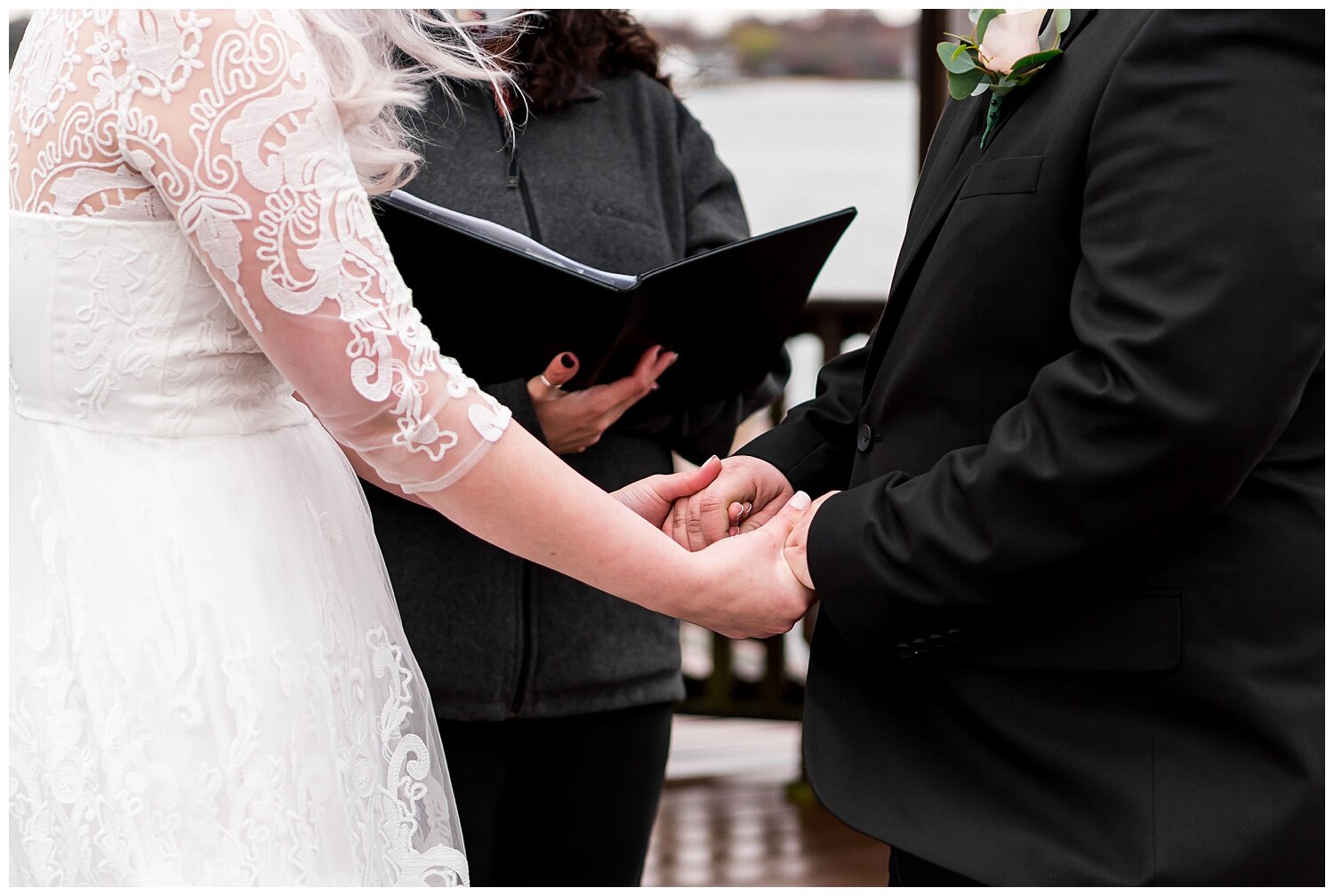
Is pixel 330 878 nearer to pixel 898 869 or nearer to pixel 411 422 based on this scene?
pixel 411 422

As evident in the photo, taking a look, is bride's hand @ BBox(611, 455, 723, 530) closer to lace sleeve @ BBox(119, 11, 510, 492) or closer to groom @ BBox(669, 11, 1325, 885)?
groom @ BBox(669, 11, 1325, 885)

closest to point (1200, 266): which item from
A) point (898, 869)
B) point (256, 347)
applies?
point (898, 869)

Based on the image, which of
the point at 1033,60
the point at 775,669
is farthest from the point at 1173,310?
the point at 775,669

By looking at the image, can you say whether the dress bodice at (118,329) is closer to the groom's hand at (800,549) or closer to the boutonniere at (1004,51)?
the groom's hand at (800,549)

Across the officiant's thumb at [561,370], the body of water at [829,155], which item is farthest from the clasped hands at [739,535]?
the body of water at [829,155]

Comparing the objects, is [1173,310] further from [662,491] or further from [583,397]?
[583,397]

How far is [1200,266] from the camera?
1.09 meters

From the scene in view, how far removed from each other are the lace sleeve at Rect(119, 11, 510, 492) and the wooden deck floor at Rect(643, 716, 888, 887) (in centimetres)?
254

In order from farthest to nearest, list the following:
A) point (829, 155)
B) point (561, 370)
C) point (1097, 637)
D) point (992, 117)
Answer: point (829, 155) < point (561, 370) < point (992, 117) < point (1097, 637)

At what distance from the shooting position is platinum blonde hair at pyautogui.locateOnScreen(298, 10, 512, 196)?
1.23m

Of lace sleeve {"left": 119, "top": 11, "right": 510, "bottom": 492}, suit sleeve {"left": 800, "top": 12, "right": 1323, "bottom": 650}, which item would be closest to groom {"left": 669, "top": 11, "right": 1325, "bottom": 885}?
suit sleeve {"left": 800, "top": 12, "right": 1323, "bottom": 650}

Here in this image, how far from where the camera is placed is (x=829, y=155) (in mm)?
4852

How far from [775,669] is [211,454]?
3323mm

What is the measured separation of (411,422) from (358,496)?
273 mm
